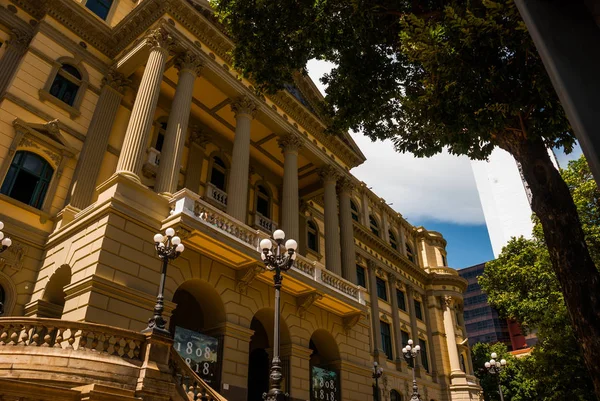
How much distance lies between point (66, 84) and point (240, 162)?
738cm

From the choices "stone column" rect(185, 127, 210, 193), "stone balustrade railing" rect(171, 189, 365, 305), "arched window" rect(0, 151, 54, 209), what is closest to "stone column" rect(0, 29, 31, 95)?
"arched window" rect(0, 151, 54, 209)

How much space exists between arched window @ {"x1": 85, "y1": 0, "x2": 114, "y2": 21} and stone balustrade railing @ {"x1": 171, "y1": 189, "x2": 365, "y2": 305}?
10.6m

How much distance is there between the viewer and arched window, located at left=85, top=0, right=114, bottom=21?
19.8 metres

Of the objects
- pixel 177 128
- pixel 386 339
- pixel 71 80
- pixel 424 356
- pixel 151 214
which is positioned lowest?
pixel 151 214

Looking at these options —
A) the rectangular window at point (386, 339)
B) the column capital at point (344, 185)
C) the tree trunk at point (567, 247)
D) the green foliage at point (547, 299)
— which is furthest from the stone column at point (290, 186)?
the rectangular window at point (386, 339)

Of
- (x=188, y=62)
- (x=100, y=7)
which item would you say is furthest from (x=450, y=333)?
(x=100, y=7)

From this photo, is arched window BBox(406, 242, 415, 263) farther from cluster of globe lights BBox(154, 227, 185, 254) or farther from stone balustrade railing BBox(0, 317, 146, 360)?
stone balustrade railing BBox(0, 317, 146, 360)

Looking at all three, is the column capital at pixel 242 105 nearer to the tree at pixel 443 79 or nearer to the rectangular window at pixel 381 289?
→ the tree at pixel 443 79

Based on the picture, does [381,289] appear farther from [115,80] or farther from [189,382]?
[189,382]

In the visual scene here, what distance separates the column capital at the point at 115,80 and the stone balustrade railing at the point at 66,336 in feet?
39.8

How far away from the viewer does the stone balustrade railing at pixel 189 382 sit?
33.5 feet

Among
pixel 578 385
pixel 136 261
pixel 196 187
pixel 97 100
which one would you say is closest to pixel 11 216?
pixel 136 261

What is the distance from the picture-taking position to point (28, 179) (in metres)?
→ 15.7

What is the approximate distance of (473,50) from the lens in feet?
30.2
